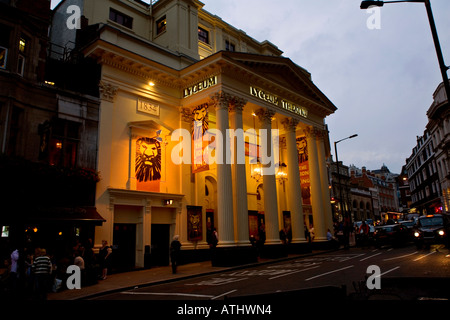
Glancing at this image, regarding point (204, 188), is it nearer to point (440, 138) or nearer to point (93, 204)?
point (93, 204)

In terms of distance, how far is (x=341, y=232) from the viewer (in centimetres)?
2742

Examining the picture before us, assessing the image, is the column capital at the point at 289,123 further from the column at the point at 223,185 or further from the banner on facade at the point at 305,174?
the column at the point at 223,185

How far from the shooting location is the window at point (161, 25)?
24.9 meters

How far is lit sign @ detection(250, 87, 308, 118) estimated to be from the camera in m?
22.4

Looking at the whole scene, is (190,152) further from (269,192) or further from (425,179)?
(425,179)

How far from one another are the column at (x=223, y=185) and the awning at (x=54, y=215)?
6.19 m

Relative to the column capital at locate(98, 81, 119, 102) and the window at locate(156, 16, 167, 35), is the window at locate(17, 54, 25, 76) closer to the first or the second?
the column capital at locate(98, 81, 119, 102)

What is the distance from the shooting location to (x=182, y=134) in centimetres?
2127

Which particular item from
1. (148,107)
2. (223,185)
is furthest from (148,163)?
(223,185)

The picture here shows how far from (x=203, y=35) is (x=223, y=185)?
13967mm

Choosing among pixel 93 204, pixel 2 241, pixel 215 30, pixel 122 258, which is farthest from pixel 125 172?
pixel 215 30
